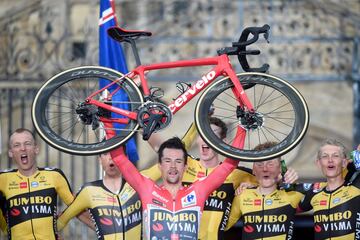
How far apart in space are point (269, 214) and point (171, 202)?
3.32ft

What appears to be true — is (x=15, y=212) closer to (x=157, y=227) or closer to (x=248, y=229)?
(x=157, y=227)

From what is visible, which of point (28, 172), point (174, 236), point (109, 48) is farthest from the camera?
point (109, 48)

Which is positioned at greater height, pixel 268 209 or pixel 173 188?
pixel 173 188

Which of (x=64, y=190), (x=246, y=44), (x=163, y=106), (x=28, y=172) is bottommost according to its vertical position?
(x=64, y=190)

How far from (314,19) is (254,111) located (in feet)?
26.8

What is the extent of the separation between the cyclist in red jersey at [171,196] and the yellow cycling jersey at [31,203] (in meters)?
1.07

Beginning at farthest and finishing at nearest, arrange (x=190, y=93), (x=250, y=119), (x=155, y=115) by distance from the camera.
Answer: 1. (x=190, y=93)
2. (x=250, y=119)
3. (x=155, y=115)

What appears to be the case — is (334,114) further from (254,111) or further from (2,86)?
(254,111)

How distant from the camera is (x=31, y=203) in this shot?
12.6m

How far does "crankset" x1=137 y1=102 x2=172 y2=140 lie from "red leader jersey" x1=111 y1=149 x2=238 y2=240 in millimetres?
389

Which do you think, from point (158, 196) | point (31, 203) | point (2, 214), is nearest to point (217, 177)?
point (158, 196)

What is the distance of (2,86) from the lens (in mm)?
18125

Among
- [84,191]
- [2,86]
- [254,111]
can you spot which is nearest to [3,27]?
[2,86]

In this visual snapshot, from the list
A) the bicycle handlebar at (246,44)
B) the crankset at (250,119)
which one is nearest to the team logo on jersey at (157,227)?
the crankset at (250,119)
